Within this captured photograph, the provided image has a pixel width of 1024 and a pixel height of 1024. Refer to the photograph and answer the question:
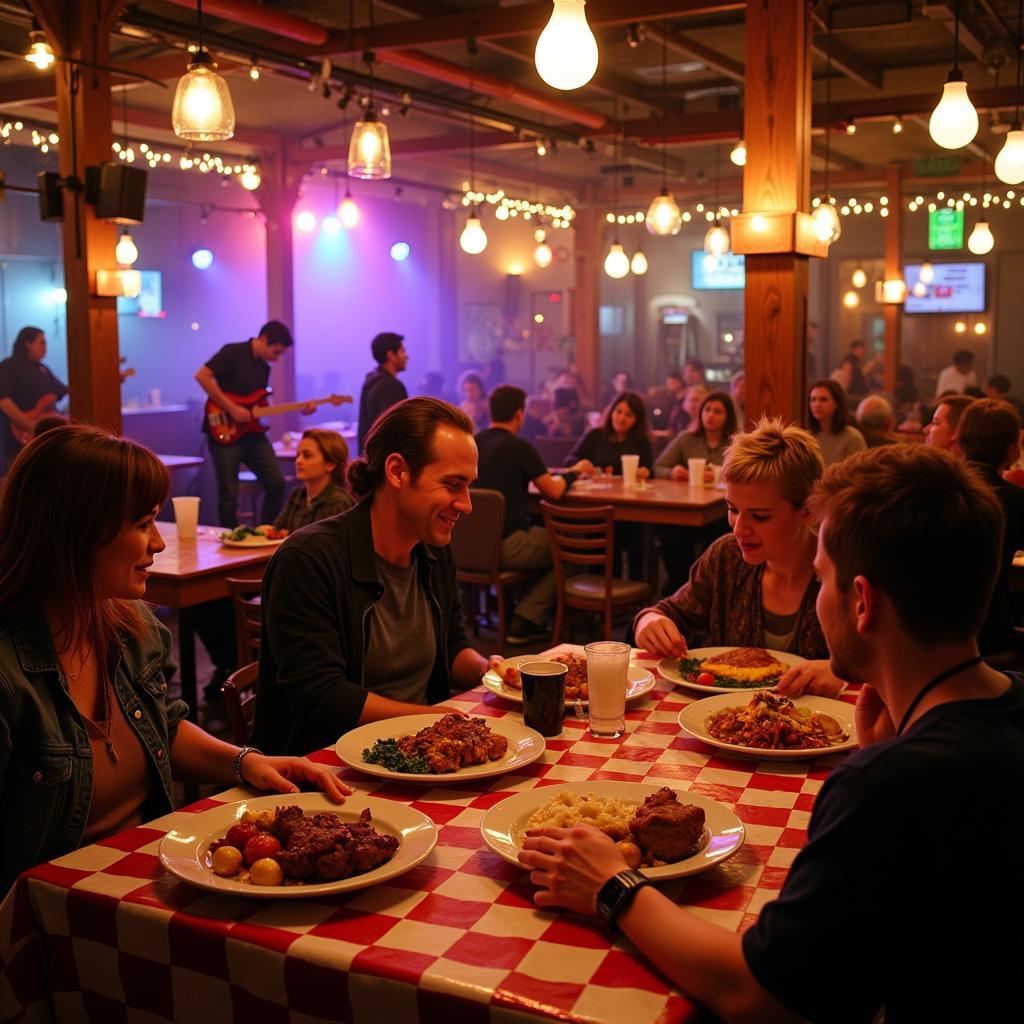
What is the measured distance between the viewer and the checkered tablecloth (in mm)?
1373

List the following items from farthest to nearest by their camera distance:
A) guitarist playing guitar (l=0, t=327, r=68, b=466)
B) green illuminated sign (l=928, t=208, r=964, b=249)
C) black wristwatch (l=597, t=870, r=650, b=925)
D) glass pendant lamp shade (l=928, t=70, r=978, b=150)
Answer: green illuminated sign (l=928, t=208, r=964, b=249)
guitarist playing guitar (l=0, t=327, r=68, b=466)
glass pendant lamp shade (l=928, t=70, r=978, b=150)
black wristwatch (l=597, t=870, r=650, b=925)

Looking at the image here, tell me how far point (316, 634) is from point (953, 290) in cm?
1581

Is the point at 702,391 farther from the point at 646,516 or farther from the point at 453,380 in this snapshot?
the point at 453,380

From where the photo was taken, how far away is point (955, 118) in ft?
14.9

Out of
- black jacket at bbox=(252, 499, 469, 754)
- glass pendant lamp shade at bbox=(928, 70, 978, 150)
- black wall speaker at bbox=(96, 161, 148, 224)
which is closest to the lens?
black jacket at bbox=(252, 499, 469, 754)

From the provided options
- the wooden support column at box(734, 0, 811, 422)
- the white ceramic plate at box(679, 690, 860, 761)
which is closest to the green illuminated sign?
the wooden support column at box(734, 0, 811, 422)

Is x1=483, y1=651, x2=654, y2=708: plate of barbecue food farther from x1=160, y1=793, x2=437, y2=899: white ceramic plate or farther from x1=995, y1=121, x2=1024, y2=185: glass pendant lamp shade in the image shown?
x1=995, y1=121, x2=1024, y2=185: glass pendant lamp shade

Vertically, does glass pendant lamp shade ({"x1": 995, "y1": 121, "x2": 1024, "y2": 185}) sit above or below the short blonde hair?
above

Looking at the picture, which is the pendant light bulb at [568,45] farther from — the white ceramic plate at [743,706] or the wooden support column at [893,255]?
the wooden support column at [893,255]

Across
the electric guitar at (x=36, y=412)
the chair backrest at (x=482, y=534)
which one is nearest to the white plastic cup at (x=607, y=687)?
the chair backrest at (x=482, y=534)

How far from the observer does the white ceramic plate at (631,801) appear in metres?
1.64

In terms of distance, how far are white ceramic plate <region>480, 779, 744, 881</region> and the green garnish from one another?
228 mm

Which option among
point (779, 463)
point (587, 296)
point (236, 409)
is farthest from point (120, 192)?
point (587, 296)

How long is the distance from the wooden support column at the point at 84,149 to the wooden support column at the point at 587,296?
9.28 meters
